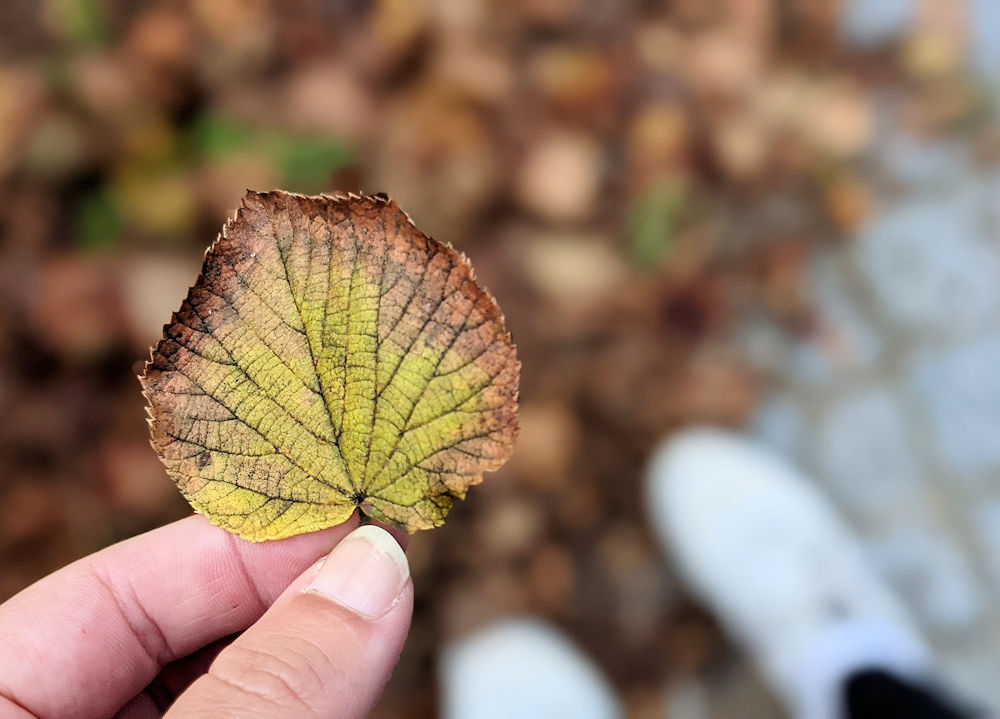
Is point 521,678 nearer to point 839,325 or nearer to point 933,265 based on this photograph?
point 839,325

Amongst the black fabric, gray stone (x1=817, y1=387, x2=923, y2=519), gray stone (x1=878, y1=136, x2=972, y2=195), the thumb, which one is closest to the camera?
the thumb

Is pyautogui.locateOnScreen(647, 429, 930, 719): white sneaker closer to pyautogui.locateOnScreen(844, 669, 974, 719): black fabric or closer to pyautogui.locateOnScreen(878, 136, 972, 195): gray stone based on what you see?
pyautogui.locateOnScreen(844, 669, 974, 719): black fabric

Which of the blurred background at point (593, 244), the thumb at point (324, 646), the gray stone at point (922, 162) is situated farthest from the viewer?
the gray stone at point (922, 162)

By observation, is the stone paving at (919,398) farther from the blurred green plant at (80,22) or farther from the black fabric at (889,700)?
the blurred green plant at (80,22)

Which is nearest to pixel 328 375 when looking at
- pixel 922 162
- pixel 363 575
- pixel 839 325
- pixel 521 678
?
pixel 363 575

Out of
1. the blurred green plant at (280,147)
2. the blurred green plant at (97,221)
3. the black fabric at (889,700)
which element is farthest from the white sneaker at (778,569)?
the blurred green plant at (97,221)

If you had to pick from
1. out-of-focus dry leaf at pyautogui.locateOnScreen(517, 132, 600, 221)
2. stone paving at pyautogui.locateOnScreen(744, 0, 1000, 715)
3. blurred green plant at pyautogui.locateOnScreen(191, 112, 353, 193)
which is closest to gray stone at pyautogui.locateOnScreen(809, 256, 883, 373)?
stone paving at pyautogui.locateOnScreen(744, 0, 1000, 715)
